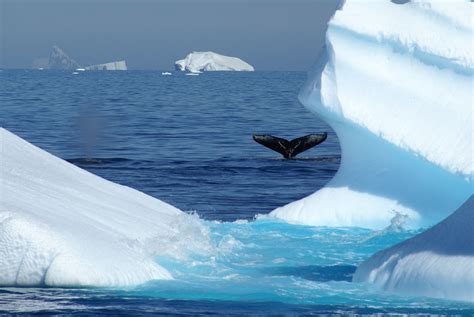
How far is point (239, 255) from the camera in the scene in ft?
43.0

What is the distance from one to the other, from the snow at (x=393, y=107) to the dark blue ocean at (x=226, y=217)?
2.86ft

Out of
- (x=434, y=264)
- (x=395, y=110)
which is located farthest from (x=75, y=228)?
(x=395, y=110)

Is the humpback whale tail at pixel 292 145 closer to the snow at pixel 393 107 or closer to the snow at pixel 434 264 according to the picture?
the snow at pixel 393 107

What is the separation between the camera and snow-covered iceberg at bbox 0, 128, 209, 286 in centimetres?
1044

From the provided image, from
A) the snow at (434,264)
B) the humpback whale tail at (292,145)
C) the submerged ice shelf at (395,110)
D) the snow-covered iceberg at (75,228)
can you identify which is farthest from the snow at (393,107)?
the humpback whale tail at (292,145)

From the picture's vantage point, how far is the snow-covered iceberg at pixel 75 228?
1044cm

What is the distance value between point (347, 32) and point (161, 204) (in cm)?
383

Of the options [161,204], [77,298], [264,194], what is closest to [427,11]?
[161,204]

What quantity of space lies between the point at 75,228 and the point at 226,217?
251 inches

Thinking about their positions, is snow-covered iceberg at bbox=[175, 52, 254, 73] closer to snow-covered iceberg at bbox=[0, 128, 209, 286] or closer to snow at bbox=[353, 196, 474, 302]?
snow-covered iceberg at bbox=[0, 128, 209, 286]

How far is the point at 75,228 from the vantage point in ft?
37.8

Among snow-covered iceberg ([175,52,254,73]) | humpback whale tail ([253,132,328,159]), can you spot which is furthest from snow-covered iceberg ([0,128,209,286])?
snow-covered iceberg ([175,52,254,73])

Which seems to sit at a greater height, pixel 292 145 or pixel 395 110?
pixel 395 110

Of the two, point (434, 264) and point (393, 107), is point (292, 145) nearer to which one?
point (393, 107)
